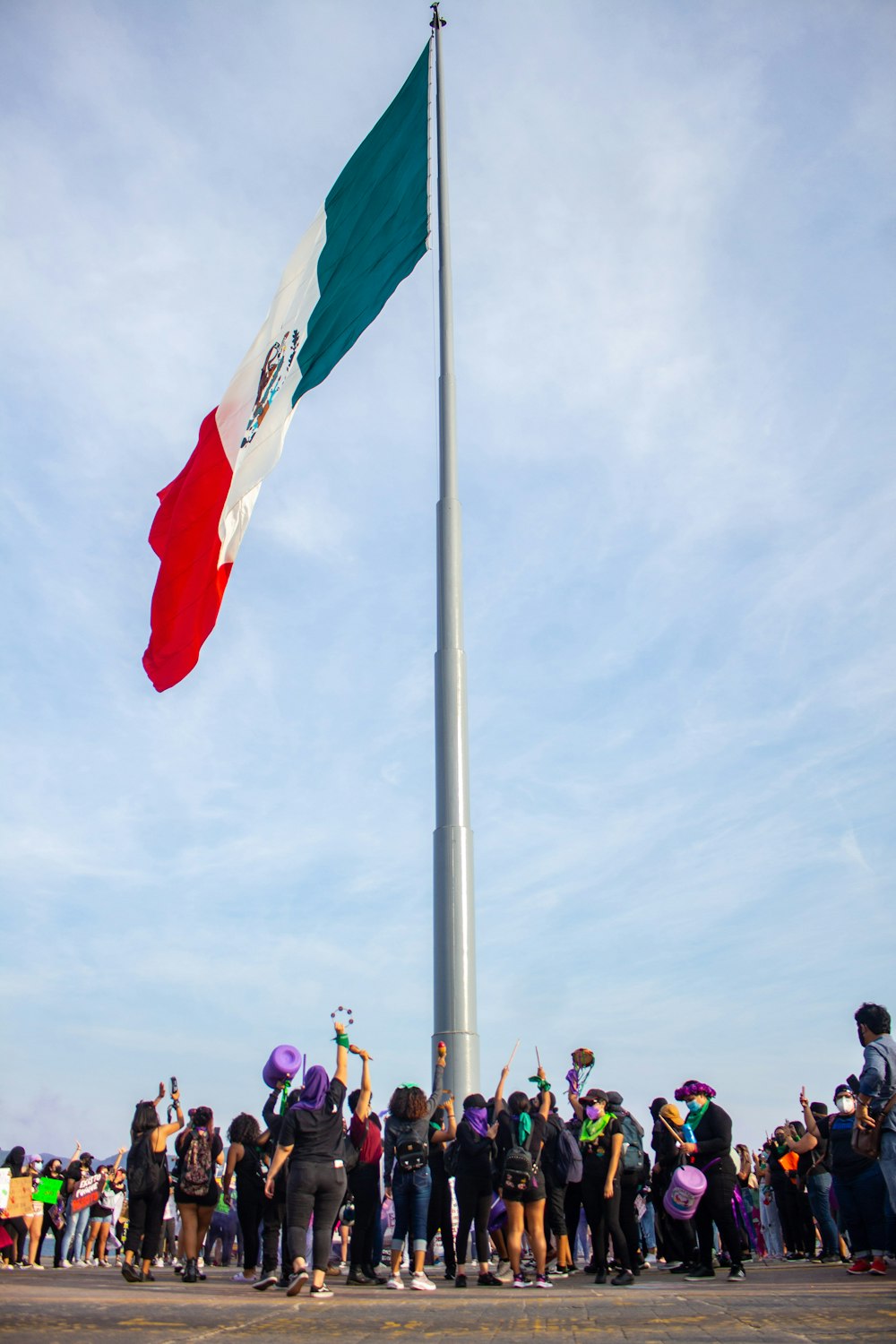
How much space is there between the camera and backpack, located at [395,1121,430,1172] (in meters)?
10.5

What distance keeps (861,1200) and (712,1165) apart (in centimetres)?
129

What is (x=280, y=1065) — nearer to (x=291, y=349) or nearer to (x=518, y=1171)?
(x=518, y=1171)

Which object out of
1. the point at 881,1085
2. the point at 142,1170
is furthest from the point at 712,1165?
the point at 142,1170

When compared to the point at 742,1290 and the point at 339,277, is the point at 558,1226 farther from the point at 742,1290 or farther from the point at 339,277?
the point at 339,277

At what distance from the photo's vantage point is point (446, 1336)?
6035 millimetres

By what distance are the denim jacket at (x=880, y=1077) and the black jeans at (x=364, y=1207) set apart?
4.37 metres

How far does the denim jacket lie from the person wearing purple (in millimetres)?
3369

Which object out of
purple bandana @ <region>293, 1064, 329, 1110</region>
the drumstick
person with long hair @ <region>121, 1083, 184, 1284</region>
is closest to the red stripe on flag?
person with long hair @ <region>121, 1083, 184, 1284</region>

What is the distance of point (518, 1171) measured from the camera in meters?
10.2

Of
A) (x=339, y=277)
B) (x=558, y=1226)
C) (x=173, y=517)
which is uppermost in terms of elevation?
(x=339, y=277)

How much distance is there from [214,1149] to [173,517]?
973 centimetres

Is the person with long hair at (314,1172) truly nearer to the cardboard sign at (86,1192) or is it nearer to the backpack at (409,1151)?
the backpack at (409,1151)

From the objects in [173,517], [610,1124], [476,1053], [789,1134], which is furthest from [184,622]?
[789,1134]

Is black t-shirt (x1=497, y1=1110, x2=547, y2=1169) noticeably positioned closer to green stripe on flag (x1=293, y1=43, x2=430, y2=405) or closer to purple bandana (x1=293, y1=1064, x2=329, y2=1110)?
purple bandana (x1=293, y1=1064, x2=329, y2=1110)
